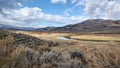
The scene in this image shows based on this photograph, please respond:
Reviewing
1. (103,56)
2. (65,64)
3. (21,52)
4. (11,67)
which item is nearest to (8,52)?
(21,52)

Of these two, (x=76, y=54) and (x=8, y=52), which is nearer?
(x=8, y=52)

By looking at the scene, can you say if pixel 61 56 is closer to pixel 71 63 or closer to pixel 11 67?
pixel 71 63

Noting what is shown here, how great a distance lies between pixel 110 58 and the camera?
7.86 m

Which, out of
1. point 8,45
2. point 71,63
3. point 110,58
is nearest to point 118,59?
point 110,58

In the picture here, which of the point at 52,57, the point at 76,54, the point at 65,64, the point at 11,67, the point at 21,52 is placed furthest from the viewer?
the point at 76,54

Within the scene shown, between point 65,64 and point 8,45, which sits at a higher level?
point 8,45

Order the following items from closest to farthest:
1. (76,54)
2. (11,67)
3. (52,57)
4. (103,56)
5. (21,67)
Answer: (11,67) → (21,67) → (103,56) → (52,57) → (76,54)

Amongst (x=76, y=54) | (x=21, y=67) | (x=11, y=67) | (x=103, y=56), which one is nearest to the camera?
(x=11, y=67)

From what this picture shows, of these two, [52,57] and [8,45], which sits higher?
[8,45]

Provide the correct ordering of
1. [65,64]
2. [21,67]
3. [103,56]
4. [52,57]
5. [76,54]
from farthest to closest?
[76,54], [52,57], [103,56], [65,64], [21,67]

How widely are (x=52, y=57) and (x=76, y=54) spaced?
1.59 metres

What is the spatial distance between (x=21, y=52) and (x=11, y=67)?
1.25 m

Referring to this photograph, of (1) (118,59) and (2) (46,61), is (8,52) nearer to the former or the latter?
(2) (46,61)

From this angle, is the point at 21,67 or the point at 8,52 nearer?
the point at 21,67
